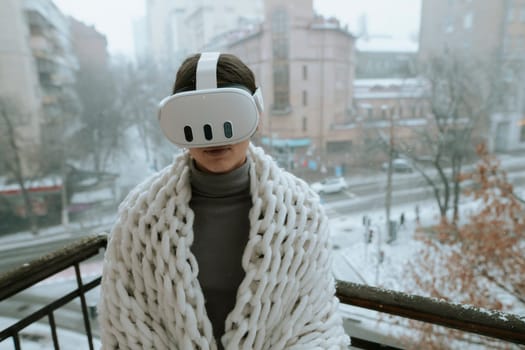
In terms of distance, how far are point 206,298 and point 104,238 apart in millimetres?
499

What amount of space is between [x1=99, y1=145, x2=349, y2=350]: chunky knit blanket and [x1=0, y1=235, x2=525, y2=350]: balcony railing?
0.18 m

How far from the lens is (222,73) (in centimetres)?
51

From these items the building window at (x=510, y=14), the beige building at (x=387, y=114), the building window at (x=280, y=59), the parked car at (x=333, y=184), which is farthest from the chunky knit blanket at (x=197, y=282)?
the building window at (x=510, y=14)

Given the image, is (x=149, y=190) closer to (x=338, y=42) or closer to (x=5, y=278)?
(x=5, y=278)

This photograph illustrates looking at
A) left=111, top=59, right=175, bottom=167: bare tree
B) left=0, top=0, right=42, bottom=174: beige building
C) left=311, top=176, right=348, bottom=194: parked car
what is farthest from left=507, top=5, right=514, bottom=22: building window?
left=0, top=0, right=42, bottom=174: beige building

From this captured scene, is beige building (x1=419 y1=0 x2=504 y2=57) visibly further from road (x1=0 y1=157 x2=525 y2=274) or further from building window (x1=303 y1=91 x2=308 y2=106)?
building window (x1=303 y1=91 x2=308 y2=106)

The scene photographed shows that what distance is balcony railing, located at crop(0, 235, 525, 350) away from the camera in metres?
0.64

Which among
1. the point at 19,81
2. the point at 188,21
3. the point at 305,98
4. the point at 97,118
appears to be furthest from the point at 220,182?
the point at 305,98

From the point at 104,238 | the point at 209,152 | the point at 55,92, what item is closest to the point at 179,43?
the point at 55,92

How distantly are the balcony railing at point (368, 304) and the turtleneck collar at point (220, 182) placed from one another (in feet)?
1.17

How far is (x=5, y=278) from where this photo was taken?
731mm

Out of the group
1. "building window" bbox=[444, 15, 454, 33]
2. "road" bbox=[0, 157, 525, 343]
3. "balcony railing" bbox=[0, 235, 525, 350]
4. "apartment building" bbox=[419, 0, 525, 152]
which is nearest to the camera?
"balcony railing" bbox=[0, 235, 525, 350]

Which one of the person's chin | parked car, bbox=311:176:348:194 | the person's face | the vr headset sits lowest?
parked car, bbox=311:176:348:194

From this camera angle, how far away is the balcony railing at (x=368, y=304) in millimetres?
637
